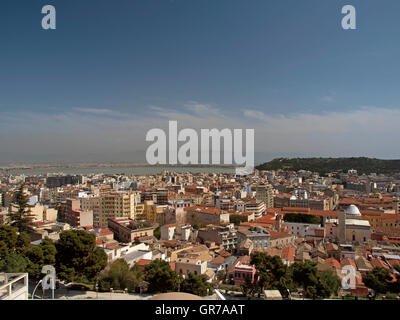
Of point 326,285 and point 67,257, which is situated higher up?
point 67,257

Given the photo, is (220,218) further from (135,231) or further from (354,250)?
(354,250)

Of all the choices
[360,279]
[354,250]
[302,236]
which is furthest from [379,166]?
[360,279]

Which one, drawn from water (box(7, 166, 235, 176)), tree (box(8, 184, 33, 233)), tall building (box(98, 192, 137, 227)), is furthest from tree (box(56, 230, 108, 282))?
water (box(7, 166, 235, 176))

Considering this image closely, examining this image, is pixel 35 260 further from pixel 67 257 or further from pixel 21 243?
pixel 21 243

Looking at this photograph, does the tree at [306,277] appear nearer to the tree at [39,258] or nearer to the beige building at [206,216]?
the tree at [39,258]

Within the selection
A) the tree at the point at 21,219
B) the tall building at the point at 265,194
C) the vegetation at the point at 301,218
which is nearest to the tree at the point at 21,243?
the tree at the point at 21,219

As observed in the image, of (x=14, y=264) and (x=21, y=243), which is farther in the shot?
(x=21, y=243)

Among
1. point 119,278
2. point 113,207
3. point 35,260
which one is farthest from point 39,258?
point 113,207
